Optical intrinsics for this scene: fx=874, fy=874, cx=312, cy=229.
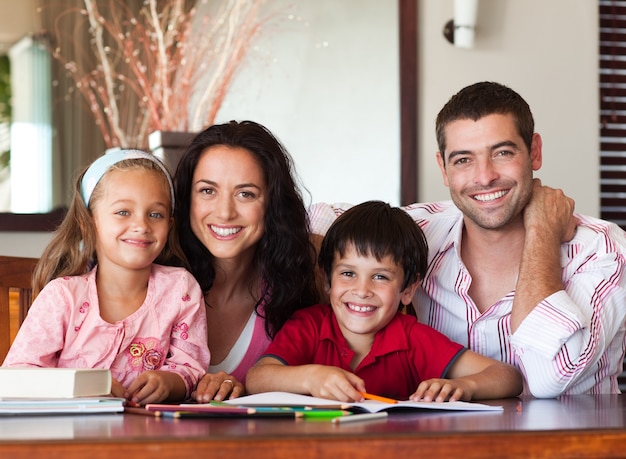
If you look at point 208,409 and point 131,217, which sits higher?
point 131,217

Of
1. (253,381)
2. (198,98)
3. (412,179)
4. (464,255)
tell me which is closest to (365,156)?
(412,179)

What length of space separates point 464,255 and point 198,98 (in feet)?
5.32

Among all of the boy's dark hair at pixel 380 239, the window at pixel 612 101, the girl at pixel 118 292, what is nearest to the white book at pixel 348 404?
the girl at pixel 118 292

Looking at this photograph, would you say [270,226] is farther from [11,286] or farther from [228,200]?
[11,286]

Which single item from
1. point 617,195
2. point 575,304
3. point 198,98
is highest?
point 198,98

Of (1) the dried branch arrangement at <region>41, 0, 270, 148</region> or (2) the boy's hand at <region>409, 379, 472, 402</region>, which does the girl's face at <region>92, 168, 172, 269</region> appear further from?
(1) the dried branch arrangement at <region>41, 0, 270, 148</region>

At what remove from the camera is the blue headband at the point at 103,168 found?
6.33ft

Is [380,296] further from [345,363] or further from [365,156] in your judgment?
[365,156]

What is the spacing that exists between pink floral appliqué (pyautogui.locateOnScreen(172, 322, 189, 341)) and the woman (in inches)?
6.3

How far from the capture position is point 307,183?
11.6 feet

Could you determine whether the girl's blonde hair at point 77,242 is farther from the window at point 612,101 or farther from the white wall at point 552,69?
the window at point 612,101

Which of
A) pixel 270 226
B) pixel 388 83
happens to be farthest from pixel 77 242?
pixel 388 83

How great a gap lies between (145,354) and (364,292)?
0.48 m

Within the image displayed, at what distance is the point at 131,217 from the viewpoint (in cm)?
187
